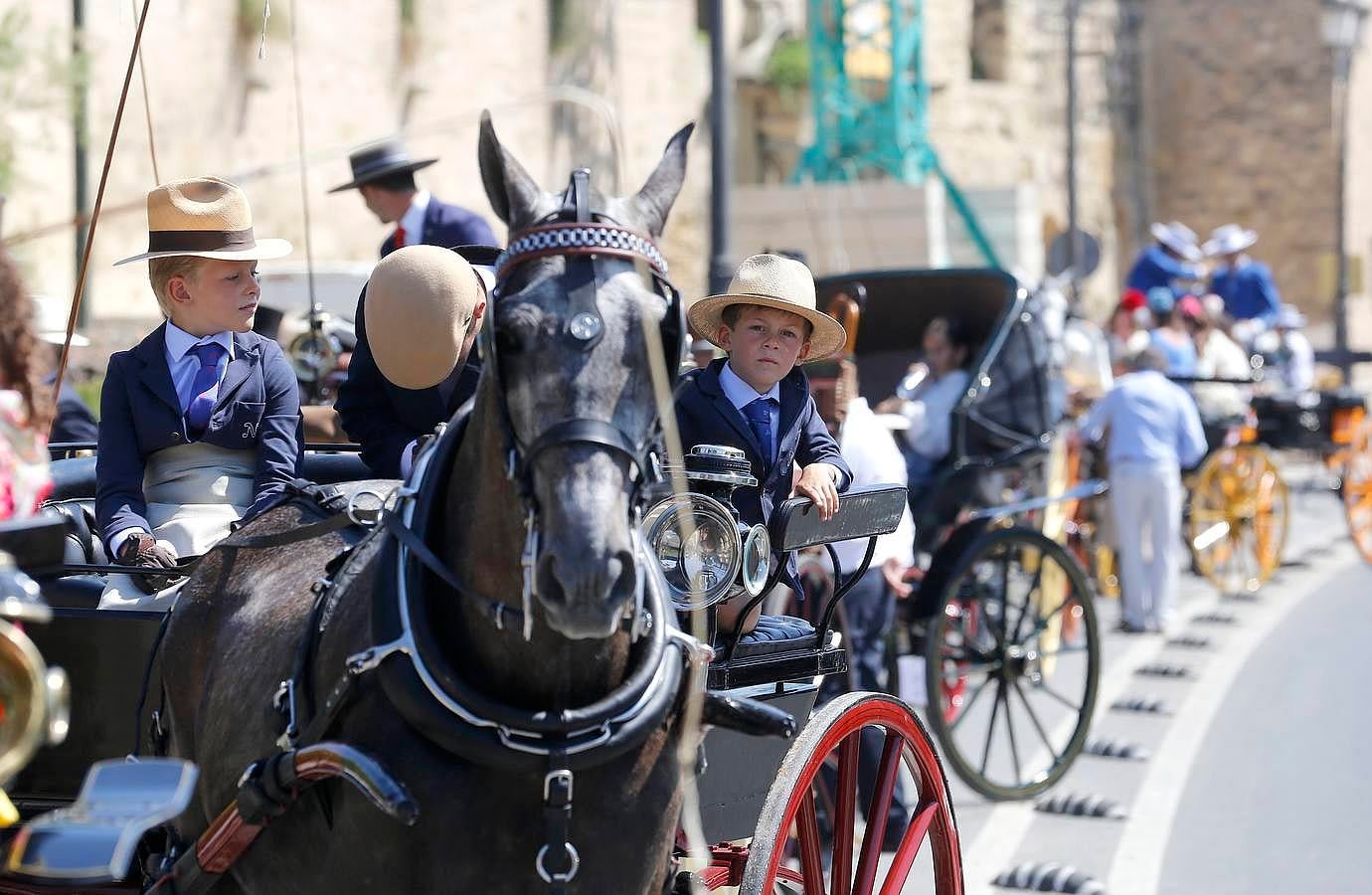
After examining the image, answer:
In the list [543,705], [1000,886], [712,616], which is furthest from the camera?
[1000,886]

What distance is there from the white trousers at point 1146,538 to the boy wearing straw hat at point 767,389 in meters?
8.01

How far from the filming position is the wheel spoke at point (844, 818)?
4.48 meters

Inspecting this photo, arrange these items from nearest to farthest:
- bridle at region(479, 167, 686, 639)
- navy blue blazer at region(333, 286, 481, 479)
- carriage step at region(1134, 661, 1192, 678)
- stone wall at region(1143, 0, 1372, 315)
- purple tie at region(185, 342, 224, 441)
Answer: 1. bridle at region(479, 167, 686, 639)
2. navy blue blazer at region(333, 286, 481, 479)
3. purple tie at region(185, 342, 224, 441)
4. carriage step at region(1134, 661, 1192, 678)
5. stone wall at region(1143, 0, 1372, 315)

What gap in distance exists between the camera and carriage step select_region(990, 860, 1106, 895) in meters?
6.67

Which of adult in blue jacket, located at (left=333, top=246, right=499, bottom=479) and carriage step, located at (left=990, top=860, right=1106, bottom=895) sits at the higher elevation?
adult in blue jacket, located at (left=333, top=246, right=499, bottom=479)

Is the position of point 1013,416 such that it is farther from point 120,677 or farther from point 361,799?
point 361,799

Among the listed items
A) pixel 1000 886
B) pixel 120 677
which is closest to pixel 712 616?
pixel 120 677

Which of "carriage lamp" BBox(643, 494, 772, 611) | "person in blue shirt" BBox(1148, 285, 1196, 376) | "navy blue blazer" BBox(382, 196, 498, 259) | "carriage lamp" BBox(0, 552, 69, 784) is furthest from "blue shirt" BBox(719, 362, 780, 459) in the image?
"person in blue shirt" BBox(1148, 285, 1196, 376)

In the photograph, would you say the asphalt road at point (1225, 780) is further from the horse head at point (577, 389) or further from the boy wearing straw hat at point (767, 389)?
the horse head at point (577, 389)

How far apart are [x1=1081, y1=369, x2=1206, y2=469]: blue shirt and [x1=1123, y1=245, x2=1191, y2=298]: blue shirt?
6.05 metres

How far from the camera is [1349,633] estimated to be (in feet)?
40.9

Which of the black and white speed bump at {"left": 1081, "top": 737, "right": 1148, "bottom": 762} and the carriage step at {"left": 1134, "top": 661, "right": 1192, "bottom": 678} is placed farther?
the carriage step at {"left": 1134, "top": 661, "right": 1192, "bottom": 678}

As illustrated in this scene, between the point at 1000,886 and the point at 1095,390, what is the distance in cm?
784

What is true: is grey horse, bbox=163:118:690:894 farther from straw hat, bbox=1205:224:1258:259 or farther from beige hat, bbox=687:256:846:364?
straw hat, bbox=1205:224:1258:259
